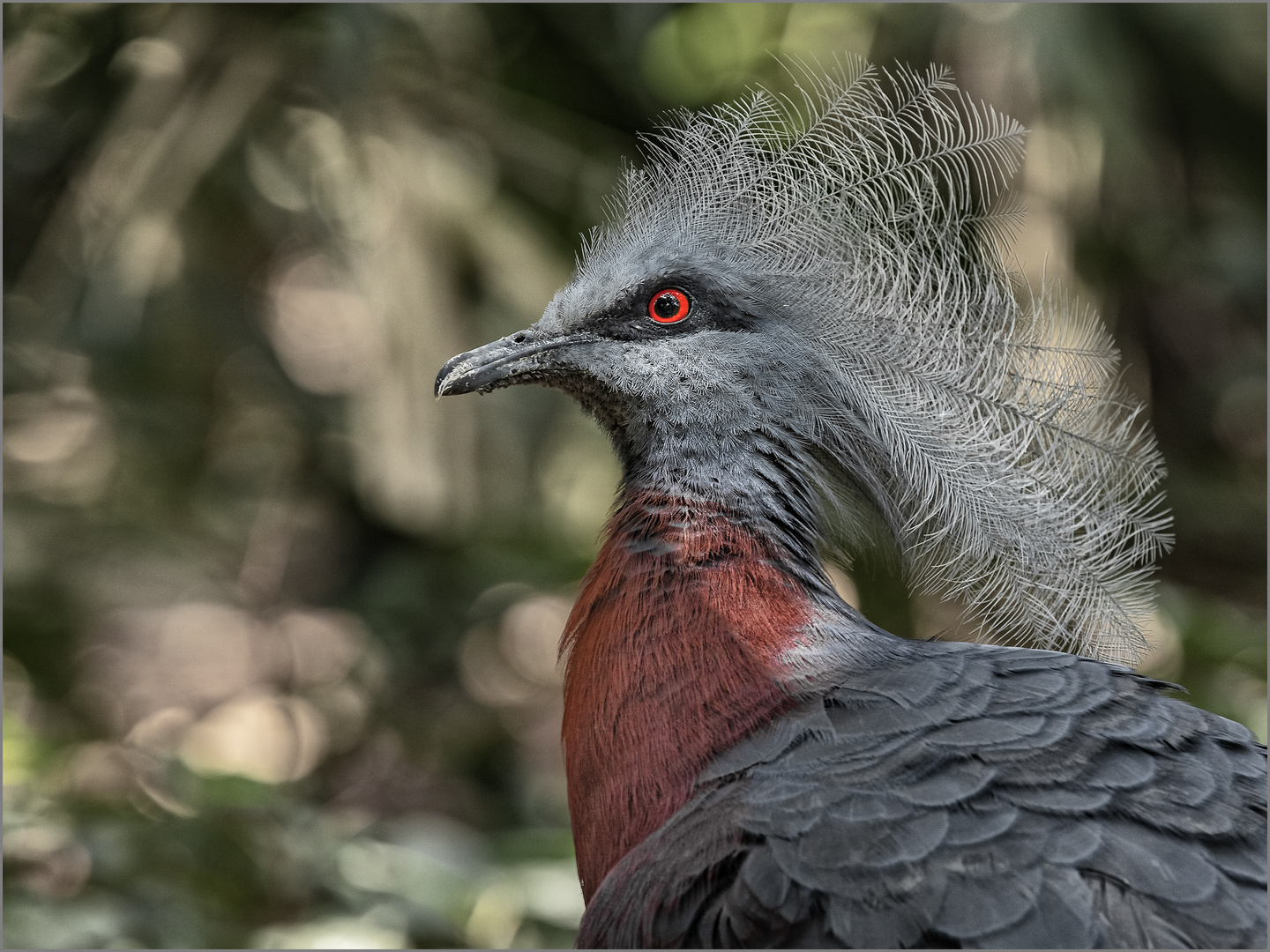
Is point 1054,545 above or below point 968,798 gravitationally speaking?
above

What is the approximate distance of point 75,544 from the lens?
4445 millimetres

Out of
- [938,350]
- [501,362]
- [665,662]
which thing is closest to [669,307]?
[501,362]

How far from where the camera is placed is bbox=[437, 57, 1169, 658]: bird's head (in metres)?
2.01

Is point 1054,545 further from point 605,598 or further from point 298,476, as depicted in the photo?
point 298,476

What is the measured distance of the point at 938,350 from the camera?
2059 mm

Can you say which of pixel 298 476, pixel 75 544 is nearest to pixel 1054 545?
pixel 298 476

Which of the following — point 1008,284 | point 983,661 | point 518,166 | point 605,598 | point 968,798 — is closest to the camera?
point 968,798

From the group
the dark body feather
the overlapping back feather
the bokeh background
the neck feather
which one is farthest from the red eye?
the bokeh background

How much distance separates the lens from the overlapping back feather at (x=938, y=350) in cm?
202

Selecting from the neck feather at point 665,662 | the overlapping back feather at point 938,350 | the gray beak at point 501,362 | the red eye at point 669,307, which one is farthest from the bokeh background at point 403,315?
the gray beak at point 501,362

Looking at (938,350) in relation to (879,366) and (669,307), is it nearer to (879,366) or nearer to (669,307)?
(879,366)

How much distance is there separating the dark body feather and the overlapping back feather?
0.29 metres

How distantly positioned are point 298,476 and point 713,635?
11.3ft

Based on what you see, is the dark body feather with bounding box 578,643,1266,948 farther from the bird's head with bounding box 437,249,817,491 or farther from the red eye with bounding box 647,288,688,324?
the red eye with bounding box 647,288,688,324
